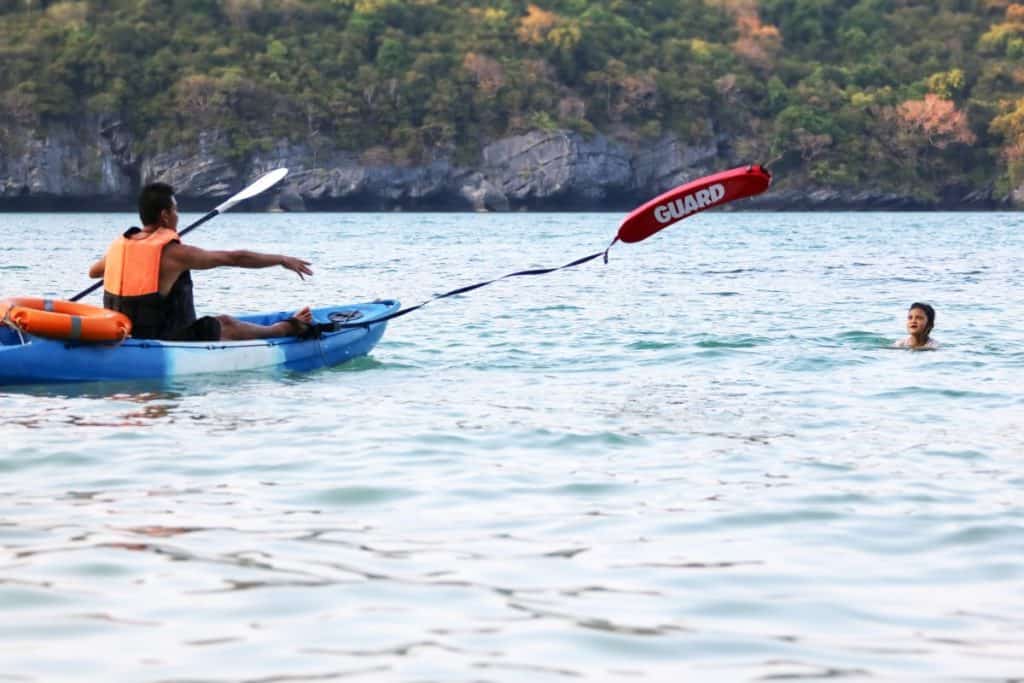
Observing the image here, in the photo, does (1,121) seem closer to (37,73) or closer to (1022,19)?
(37,73)

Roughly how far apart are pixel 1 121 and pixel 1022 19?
7164 centimetres

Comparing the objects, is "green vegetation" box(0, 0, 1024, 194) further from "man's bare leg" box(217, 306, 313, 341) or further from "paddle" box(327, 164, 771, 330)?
"paddle" box(327, 164, 771, 330)

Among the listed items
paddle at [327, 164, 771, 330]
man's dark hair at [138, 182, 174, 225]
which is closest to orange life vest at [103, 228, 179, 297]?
man's dark hair at [138, 182, 174, 225]

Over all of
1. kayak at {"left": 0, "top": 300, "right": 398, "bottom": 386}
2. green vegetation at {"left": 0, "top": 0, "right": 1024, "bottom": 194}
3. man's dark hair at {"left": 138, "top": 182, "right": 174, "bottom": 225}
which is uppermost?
green vegetation at {"left": 0, "top": 0, "right": 1024, "bottom": 194}

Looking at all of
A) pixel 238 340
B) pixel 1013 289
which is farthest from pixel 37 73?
pixel 238 340

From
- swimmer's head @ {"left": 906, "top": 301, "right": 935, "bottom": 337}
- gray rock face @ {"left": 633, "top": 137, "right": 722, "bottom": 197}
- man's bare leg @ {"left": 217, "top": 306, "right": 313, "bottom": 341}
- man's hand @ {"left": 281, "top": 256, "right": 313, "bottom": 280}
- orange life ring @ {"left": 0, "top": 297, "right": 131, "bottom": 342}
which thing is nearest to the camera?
orange life ring @ {"left": 0, "top": 297, "right": 131, "bottom": 342}

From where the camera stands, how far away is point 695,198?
10641 millimetres

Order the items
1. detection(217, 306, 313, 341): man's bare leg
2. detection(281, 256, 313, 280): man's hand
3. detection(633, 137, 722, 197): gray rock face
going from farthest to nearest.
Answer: detection(633, 137, 722, 197): gray rock face → detection(217, 306, 313, 341): man's bare leg → detection(281, 256, 313, 280): man's hand

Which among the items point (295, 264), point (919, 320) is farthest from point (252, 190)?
point (919, 320)

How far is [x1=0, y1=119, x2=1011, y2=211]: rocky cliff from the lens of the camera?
87688mm

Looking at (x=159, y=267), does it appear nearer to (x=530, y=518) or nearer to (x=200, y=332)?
(x=200, y=332)

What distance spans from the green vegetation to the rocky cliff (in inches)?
50.7

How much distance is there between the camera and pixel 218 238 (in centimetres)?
4691

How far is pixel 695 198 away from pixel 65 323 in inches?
164
